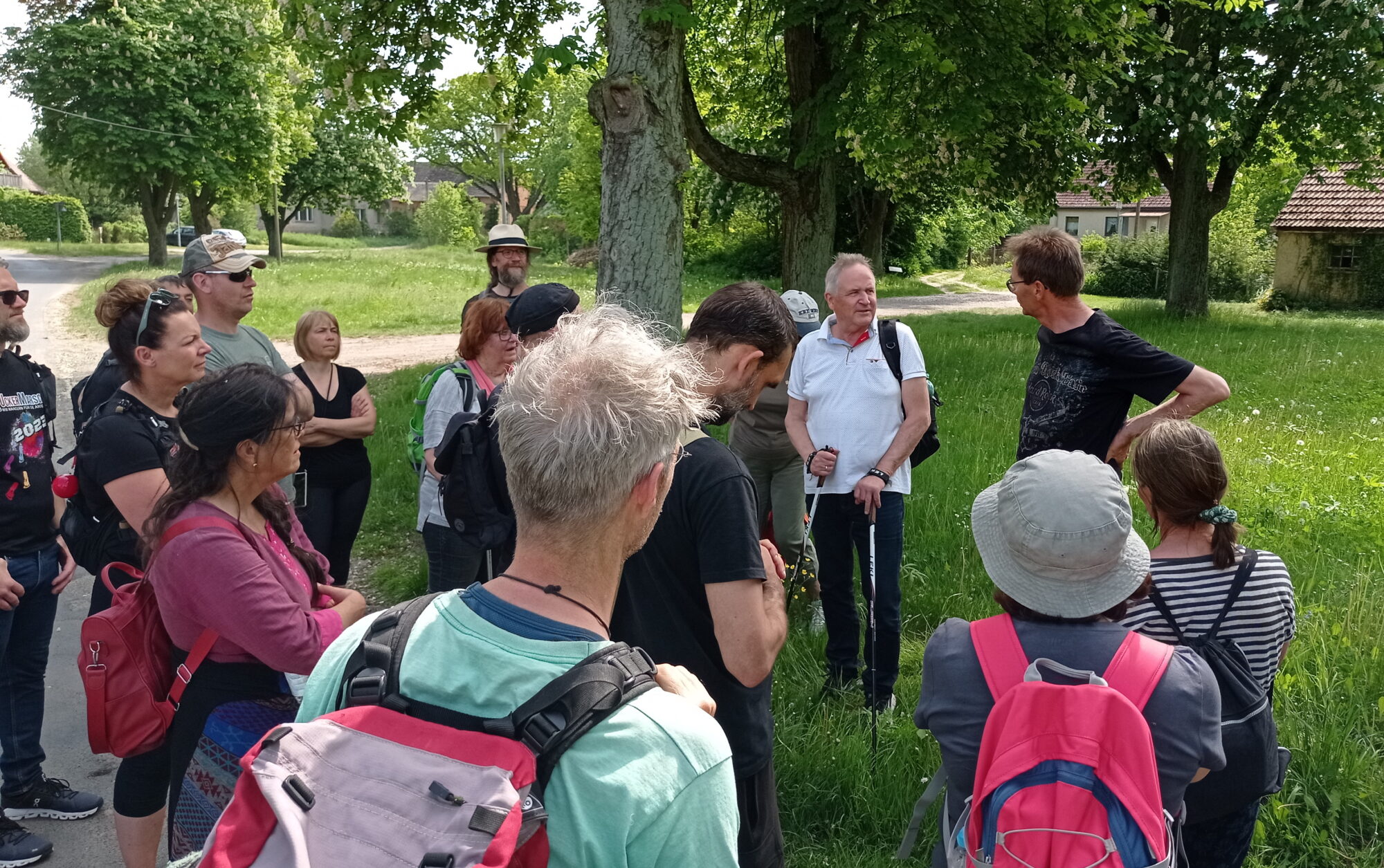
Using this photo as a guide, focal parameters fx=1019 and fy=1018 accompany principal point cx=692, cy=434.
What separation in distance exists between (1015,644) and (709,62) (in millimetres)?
15338

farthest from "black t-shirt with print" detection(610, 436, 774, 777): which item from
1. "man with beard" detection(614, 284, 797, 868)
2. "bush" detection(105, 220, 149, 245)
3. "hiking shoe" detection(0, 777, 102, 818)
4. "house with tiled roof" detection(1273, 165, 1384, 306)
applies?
"bush" detection(105, 220, 149, 245)

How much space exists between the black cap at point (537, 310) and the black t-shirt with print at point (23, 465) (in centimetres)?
175

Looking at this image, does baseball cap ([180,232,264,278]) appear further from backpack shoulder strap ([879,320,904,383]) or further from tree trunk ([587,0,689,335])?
backpack shoulder strap ([879,320,904,383])

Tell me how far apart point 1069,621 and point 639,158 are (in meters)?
5.43

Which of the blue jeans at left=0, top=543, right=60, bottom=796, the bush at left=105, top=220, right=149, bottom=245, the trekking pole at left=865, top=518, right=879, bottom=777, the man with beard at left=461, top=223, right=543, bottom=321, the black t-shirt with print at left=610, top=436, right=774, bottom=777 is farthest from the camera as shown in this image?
the bush at left=105, top=220, right=149, bottom=245

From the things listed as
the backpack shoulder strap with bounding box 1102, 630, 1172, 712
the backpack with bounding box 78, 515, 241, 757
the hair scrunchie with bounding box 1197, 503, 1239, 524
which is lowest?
the backpack with bounding box 78, 515, 241, 757

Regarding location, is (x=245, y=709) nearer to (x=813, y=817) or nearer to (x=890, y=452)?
(x=813, y=817)

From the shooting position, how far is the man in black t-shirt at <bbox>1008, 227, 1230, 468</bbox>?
378cm

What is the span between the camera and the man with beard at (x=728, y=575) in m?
2.20

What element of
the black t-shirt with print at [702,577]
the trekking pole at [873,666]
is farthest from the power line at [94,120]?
the black t-shirt with print at [702,577]

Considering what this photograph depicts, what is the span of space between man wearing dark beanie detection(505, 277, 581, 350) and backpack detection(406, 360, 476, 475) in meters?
0.67

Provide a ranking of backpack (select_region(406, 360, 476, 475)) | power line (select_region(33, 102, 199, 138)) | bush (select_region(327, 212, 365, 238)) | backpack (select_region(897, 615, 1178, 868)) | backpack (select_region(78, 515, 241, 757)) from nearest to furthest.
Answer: backpack (select_region(897, 615, 1178, 868))
backpack (select_region(78, 515, 241, 757))
backpack (select_region(406, 360, 476, 475))
power line (select_region(33, 102, 199, 138))
bush (select_region(327, 212, 365, 238))

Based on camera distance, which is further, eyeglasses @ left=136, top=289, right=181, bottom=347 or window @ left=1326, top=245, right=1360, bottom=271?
window @ left=1326, top=245, right=1360, bottom=271

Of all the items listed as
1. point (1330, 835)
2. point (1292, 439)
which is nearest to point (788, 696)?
point (1330, 835)
